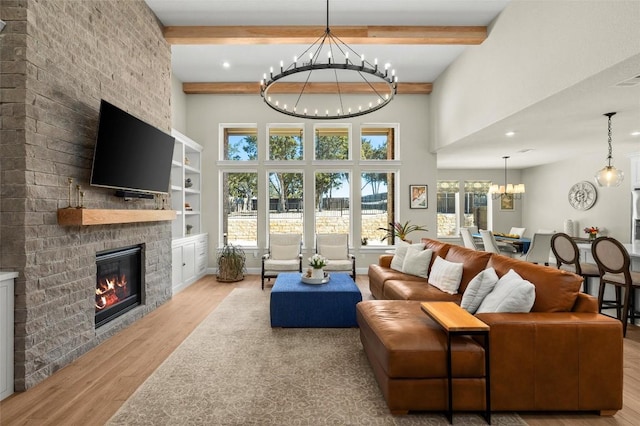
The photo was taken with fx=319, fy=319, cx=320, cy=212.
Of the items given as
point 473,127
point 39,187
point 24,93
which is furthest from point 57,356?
point 473,127

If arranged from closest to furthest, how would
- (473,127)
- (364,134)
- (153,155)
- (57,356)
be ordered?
(57,356) → (153,155) → (473,127) → (364,134)

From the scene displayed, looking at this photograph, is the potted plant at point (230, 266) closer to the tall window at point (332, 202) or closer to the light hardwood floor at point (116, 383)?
the tall window at point (332, 202)

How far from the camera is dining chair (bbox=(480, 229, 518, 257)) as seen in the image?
Answer: 589 cm

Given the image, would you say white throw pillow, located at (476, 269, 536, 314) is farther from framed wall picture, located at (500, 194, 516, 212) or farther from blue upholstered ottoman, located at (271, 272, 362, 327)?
framed wall picture, located at (500, 194, 516, 212)

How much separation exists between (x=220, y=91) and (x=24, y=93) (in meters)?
4.36

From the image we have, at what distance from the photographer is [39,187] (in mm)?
2545

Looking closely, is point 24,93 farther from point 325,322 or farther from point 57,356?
point 325,322

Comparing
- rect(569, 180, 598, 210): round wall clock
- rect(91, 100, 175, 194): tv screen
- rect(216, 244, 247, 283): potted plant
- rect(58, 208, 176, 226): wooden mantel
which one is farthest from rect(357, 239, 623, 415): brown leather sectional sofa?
rect(569, 180, 598, 210): round wall clock

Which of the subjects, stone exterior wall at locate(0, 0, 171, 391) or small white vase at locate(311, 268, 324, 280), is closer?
stone exterior wall at locate(0, 0, 171, 391)

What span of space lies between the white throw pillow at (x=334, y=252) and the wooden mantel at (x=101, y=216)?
295 cm

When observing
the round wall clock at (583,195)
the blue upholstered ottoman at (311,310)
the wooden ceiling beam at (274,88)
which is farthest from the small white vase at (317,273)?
the round wall clock at (583,195)

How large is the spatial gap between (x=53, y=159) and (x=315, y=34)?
136 inches

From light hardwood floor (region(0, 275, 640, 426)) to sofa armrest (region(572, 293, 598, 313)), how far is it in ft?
2.22

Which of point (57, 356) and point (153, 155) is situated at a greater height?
point (153, 155)
